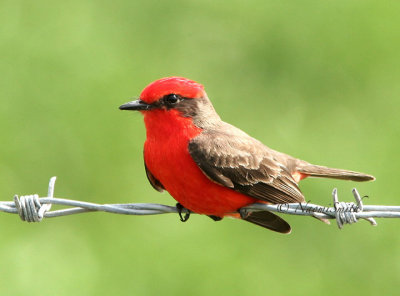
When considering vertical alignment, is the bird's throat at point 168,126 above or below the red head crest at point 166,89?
below

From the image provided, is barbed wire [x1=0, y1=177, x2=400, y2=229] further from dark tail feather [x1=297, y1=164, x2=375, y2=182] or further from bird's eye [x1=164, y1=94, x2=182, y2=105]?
dark tail feather [x1=297, y1=164, x2=375, y2=182]

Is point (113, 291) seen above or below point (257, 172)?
below

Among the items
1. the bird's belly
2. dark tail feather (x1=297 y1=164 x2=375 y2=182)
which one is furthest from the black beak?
dark tail feather (x1=297 y1=164 x2=375 y2=182)

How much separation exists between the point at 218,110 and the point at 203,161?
3426 millimetres

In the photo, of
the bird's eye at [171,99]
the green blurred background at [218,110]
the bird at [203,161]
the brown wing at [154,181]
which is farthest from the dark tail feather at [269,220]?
the green blurred background at [218,110]

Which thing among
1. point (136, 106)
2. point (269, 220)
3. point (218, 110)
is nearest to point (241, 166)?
point (269, 220)

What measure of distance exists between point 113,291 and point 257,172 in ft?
6.31

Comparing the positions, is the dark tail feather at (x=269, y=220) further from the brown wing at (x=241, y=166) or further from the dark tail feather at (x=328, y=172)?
the dark tail feather at (x=328, y=172)

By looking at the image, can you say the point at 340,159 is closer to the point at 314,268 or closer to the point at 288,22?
the point at 314,268

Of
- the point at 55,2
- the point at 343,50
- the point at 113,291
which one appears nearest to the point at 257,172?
the point at 113,291

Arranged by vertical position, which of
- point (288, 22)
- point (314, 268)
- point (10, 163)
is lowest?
point (314, 268)

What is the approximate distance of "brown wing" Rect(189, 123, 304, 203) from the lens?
6320mm

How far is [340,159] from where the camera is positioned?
9.34 m

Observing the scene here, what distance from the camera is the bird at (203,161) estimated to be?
629cm
